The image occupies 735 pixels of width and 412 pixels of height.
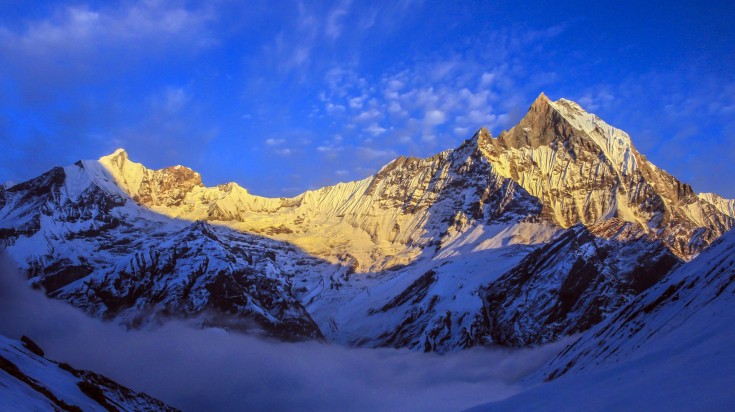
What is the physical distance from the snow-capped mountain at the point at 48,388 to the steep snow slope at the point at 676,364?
117ft

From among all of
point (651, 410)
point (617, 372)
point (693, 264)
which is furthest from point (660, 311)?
point (651, 410)

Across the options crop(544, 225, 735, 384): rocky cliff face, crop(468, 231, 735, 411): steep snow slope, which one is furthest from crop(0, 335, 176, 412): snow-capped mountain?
crop(544, 225, 735, 384): rocky cliff face

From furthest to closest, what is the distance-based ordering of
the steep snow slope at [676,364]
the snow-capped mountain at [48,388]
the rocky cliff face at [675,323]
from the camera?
the rocky cliff face at [675,323]
the snow-capped mountain at [48,388]
the steep snow slope at [676,364]

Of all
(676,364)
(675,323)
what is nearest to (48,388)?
(676,364)

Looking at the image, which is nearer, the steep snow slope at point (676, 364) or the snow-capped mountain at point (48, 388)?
the steep snow slope at point (676, 364)

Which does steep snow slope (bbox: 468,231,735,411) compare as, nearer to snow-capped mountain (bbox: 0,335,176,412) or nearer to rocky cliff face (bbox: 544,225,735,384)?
rocky cliff face (bbox: 544,225,735,384)

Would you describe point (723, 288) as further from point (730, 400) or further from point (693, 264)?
point (730, 400)

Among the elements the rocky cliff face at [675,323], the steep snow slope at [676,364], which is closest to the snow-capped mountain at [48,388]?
the steep snow slope at [676,364]

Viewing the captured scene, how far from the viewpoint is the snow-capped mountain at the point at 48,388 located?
1687 inches

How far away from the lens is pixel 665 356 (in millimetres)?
52281

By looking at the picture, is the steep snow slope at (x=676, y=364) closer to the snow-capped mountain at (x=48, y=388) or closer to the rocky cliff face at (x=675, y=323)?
the rocky cliff face at (x=675, y=323)

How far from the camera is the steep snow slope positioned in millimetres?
34750

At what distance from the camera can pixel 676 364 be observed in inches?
1747

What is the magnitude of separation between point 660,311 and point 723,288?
914 inches
